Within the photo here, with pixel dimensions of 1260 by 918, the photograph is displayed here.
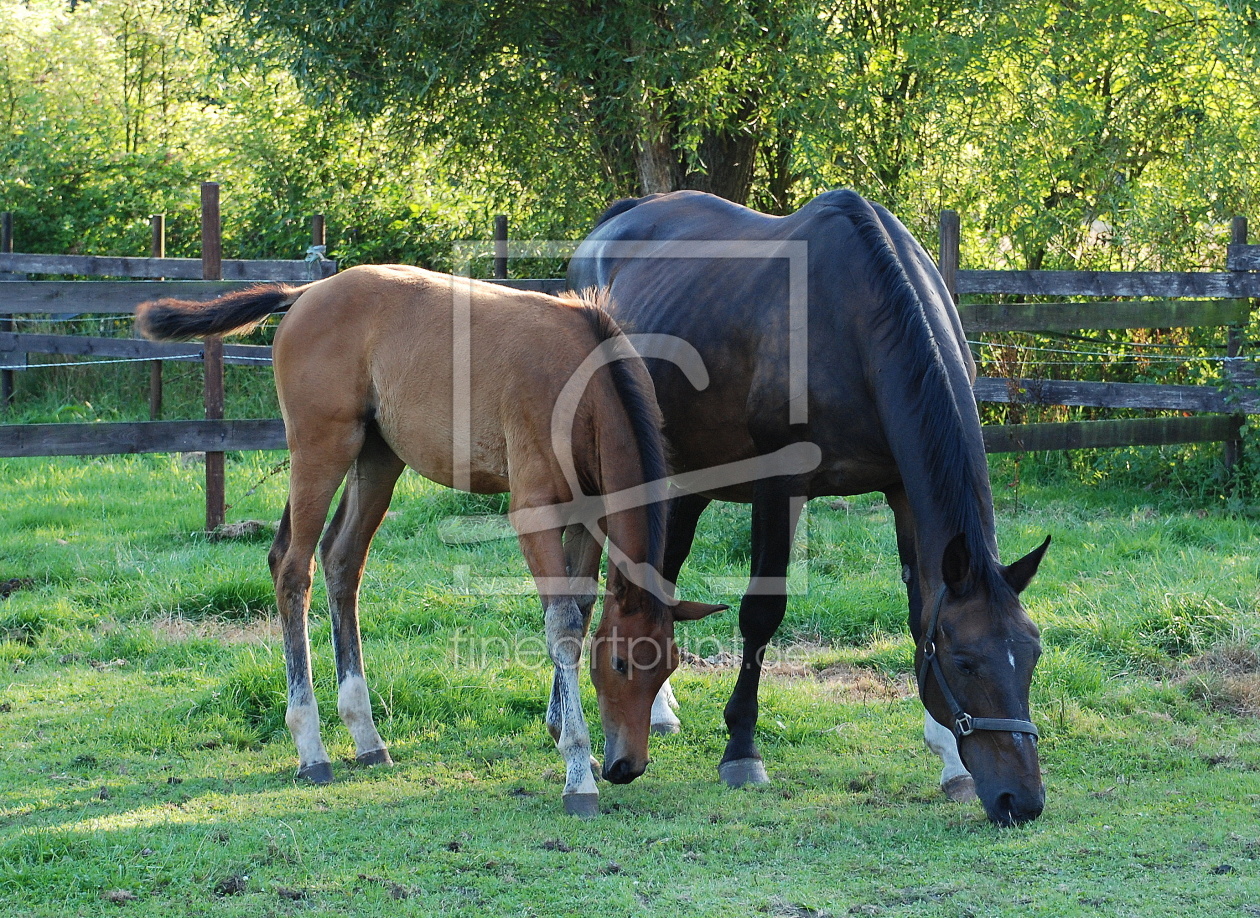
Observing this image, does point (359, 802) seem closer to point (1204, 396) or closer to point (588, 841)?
point (588, 841)

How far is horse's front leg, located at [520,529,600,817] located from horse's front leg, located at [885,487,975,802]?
3.72ft

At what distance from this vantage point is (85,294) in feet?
23.1

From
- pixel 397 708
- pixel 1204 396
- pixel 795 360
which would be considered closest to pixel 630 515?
pixel 795 360

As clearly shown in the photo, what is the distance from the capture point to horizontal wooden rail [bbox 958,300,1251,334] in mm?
8328

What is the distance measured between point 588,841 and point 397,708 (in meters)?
1.52

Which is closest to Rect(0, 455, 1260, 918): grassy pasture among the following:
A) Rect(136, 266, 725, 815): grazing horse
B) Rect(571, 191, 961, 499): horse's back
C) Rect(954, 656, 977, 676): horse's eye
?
Rect(136, 266, 725, 815): grazing horse

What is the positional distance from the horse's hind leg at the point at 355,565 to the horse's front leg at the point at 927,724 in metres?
1.96

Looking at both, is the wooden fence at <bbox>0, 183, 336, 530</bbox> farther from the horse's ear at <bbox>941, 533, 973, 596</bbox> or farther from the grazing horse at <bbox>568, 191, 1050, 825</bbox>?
the horse's ear at <bbox>941, 533, 973, 596</bbox>

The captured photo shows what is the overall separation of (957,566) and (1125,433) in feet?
18.7

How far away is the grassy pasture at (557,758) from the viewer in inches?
122

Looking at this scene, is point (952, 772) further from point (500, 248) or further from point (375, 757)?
point (500, 248)

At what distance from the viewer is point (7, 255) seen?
1116 cm

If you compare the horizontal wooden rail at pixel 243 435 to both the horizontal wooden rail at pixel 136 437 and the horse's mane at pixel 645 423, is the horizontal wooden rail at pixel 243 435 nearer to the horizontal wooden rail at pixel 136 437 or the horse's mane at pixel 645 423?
the horizontal wooden rail at pixel 136 437

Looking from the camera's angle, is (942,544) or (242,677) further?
(242,677)
